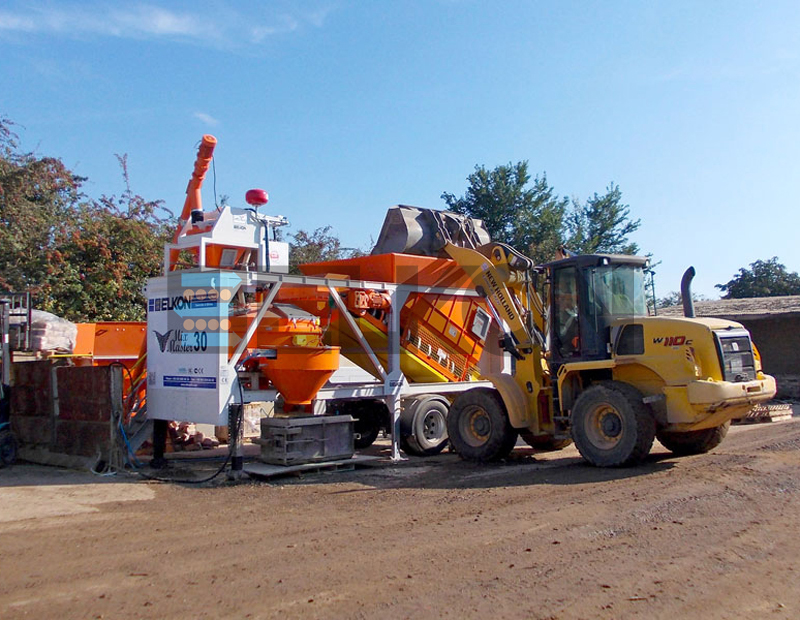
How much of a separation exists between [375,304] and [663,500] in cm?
556

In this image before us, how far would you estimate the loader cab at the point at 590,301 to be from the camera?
33.1 ft

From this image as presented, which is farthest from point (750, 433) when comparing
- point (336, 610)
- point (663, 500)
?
point (336, 610)

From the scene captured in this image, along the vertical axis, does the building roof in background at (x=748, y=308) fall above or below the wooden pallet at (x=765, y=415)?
above

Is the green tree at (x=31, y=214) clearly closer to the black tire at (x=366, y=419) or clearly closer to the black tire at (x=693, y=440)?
the black tire at (x=366, y=419)

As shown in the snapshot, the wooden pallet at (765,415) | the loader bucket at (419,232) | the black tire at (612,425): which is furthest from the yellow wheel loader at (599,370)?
the wooden pallet at (765,415)

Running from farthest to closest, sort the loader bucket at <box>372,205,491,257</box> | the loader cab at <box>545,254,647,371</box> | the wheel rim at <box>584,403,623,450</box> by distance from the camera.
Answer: the loader bucket at <box>372,205,491,257</box>, the loader cab at <box>545,254,647,371</box>, the wheel rim at <box>584,403,623,450</box>

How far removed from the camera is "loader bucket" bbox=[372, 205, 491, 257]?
1295cm

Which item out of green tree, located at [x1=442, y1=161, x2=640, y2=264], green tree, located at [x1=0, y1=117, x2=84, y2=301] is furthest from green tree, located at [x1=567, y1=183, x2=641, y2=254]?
green tree, located at [x1=0, y1=117, x2=84, y2=301]

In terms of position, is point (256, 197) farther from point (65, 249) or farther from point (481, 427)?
point (65, 249)

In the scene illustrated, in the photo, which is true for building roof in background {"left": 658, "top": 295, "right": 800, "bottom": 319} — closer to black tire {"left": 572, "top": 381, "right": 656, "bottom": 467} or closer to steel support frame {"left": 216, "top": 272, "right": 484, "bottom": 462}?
steel support frame {"left": 216, "top": 272, "right": 484, "bottom": 462}

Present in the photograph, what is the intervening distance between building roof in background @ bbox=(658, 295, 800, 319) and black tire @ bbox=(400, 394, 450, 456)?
11454mm

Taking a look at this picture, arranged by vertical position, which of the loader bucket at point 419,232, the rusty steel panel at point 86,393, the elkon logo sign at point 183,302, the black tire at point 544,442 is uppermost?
the loader bucket at point 419,232

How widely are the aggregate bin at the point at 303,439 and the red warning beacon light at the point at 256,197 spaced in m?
3.11

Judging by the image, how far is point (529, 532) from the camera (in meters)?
6.56
